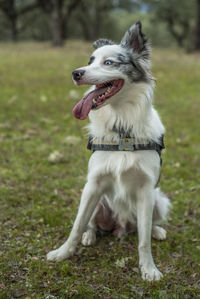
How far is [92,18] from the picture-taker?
33.7m

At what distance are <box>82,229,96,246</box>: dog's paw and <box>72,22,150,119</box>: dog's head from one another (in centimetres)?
137

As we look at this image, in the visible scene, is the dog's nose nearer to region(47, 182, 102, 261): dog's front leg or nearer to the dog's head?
the dog's head

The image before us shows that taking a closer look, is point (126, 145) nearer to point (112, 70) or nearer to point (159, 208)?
point (112, 70)

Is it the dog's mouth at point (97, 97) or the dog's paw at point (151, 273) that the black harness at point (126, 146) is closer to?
the dog's mouth at point (97, 97)

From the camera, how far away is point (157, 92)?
34.9 feet

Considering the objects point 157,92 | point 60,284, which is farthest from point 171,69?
point 60,284

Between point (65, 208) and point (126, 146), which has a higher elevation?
point (126, 146)

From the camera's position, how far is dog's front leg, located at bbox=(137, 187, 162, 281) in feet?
10.3

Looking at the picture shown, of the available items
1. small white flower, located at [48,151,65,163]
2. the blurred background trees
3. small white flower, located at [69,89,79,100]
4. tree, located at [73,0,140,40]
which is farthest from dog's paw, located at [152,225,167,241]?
tree, located at [73,0,140,40]

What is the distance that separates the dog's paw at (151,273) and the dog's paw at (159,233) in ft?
1.97

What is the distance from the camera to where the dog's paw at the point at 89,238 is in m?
3.61

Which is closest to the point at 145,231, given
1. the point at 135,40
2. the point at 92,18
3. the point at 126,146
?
the point at 126,146

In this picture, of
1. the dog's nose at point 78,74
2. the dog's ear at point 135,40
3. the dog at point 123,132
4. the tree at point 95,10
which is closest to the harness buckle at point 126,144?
the dog at point 123,132

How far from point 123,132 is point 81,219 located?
92 centimetres
